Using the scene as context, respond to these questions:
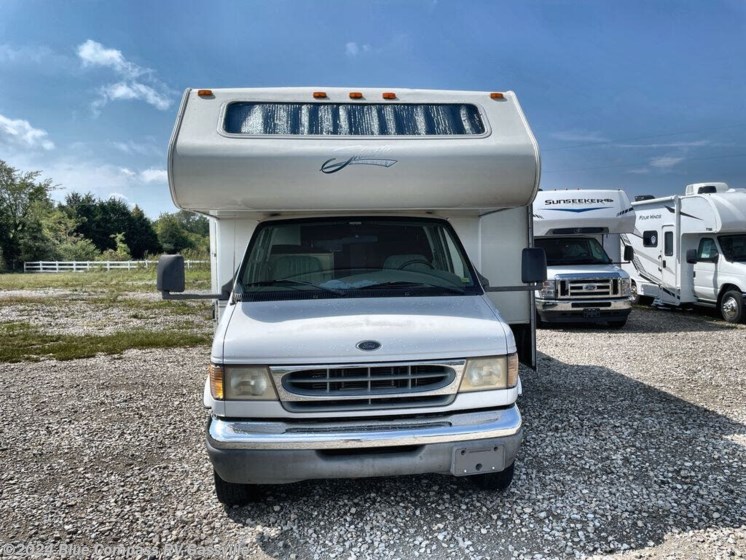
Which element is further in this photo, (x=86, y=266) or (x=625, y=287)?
(x=86, y=266)

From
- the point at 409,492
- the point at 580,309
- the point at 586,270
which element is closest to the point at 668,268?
the point at 586,270

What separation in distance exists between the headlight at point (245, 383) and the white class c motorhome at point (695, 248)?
40.1ft

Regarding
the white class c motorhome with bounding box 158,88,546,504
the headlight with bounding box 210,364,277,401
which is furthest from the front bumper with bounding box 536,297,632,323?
the headlight with bounding box 210,364,277,401

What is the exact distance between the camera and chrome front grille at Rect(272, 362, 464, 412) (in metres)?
3.37

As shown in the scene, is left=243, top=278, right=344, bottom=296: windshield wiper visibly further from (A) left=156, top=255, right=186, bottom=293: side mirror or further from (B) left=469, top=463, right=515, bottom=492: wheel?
(B) left=469, top=463, right=515, bottom=492: wheel

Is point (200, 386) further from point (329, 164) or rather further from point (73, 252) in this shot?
point (73, 252)

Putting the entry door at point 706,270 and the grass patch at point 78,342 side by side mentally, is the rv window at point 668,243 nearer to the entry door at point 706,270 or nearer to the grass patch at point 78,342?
the entry door at point 706,270

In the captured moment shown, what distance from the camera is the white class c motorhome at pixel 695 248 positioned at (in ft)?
39.7

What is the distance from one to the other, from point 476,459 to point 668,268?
41.5 ft

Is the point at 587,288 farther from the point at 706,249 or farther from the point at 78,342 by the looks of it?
the point at 78,342

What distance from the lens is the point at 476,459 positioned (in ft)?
11.1

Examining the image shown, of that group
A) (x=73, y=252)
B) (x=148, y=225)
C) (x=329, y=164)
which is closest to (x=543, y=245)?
(x=329, y=164)

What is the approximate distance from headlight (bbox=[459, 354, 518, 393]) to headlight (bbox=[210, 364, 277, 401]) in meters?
1.23

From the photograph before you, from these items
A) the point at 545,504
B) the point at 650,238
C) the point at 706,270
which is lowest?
the point at 545,504
